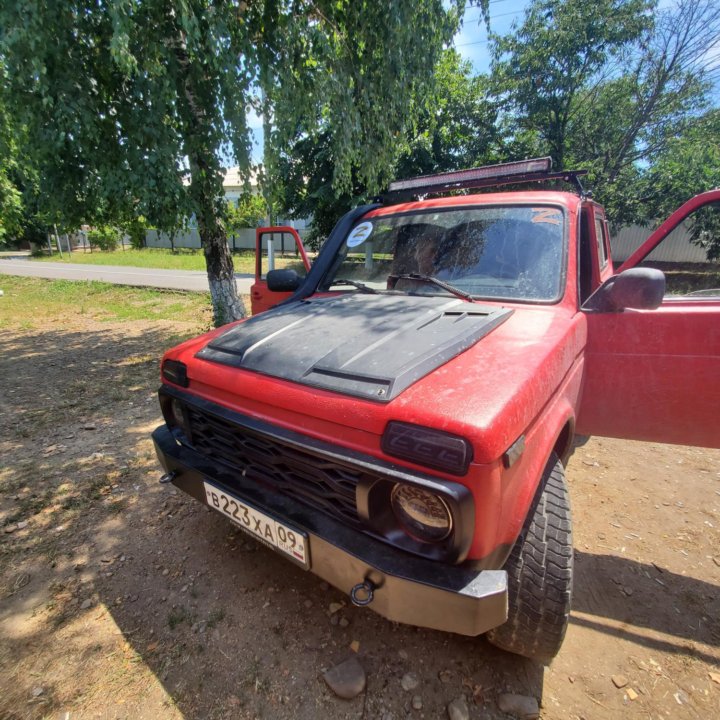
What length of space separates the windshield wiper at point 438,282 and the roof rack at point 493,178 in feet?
2.97

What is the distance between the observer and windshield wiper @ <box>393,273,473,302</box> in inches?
87.8

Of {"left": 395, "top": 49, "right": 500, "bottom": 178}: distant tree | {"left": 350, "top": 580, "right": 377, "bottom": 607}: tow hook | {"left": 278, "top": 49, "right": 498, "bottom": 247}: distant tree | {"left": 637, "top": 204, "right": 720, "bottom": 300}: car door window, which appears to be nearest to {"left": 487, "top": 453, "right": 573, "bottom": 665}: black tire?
{"left": 350, "top": 580, "right": 377, "bottom": 607}: tow hook

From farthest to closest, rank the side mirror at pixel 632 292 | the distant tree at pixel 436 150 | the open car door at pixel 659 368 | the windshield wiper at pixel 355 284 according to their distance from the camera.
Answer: the distant tree at pixel 436 150 → the windshield wiper at pixel 355 284 → the open car door at pixel 659 368 → the side mirror at pixel 632 292

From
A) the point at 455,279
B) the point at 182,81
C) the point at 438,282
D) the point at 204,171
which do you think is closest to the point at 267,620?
the point at 438,282

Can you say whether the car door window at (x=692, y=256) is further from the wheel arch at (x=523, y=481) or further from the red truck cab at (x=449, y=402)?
the wheel arch at (x=523, y=481)

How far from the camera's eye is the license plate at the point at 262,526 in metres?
1.60

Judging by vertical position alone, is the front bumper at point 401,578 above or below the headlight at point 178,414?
below

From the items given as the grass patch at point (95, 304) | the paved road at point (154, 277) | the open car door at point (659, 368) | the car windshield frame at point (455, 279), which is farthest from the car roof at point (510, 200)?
the paved road at point (154, 277)

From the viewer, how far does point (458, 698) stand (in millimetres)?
1651

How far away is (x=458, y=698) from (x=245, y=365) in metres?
1.61

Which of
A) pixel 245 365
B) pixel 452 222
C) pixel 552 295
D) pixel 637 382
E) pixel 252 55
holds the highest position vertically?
pixel 252 55

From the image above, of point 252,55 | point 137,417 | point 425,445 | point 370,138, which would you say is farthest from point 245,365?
point 370,138

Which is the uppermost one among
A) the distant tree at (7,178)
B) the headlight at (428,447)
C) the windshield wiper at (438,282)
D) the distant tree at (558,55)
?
the distant tree at (558,55)

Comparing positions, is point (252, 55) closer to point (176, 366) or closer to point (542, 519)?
point (176, 366)
